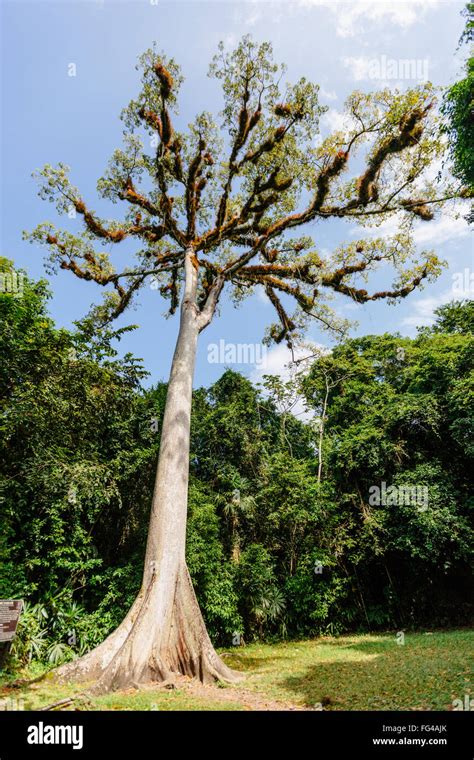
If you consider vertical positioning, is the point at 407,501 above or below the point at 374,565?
above

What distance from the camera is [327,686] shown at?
5.84 meters

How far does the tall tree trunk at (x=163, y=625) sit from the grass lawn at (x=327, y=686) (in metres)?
0.29

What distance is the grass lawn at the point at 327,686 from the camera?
182 inches

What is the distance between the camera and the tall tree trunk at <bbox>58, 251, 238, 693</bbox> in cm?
→ 538

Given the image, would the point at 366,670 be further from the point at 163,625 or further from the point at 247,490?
the point at 247,490

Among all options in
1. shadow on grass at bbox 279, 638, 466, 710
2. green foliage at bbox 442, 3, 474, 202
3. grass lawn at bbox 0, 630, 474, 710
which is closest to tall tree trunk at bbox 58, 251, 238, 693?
grass lawn at bbox 0, 630, 474, 710

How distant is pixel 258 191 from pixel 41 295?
5963 mm

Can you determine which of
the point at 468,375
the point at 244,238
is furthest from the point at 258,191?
the point at 468,375

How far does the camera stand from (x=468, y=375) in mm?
12273
